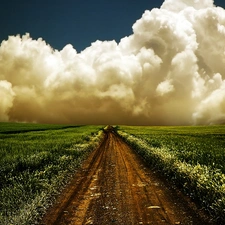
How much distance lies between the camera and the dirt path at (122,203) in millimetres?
8367

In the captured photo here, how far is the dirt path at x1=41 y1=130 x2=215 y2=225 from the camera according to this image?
8.37 metres

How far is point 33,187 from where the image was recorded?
11500 millimetres

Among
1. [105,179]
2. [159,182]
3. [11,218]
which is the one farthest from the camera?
[105,179]

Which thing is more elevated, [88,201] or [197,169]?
[197,169]

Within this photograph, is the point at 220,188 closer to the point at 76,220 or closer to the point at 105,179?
the point at 76,220

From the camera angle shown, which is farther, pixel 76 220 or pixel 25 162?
pixel 25 162

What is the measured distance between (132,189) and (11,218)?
5641mm

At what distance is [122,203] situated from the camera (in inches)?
394

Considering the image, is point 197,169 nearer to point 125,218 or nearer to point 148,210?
point 148,210

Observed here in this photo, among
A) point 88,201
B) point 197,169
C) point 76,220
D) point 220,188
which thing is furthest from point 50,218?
point 197,169

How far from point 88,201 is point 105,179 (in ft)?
13.6

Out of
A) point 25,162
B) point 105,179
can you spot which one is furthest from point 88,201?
point 25,162

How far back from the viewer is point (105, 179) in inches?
568

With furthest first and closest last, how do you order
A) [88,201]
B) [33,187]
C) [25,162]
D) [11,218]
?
1. [25,162]
2. [33,187]
3. [88,201]
4. [11,218]
